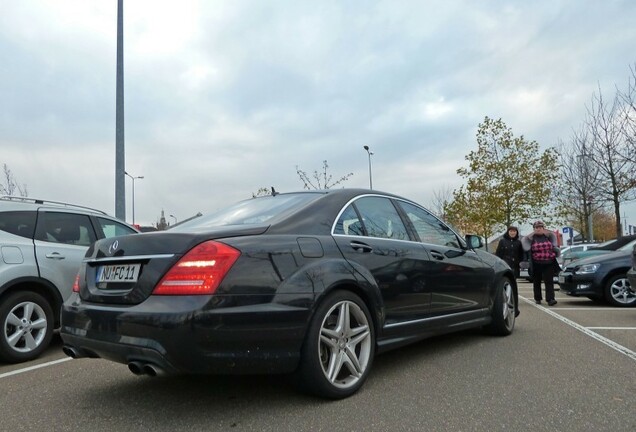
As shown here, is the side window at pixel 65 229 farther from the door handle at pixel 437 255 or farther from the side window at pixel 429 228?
the door handle at pixel 437 255

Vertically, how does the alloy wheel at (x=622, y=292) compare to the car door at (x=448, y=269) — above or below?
below

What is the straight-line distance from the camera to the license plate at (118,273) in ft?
10.5

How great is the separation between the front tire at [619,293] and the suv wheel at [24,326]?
28.1ft

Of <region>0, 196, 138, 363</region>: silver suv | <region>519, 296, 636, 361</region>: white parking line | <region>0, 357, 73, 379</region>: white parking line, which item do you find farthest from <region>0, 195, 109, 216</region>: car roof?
<region>519, 296, 636, 361</region>: white parking line

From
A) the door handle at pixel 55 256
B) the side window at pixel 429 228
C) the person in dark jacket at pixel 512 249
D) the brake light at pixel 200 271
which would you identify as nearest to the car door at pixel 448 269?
the side window at pixel 429 228

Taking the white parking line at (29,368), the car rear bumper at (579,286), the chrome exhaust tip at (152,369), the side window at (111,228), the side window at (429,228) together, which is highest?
the side window at (111,228)

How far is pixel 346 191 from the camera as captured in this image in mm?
4188

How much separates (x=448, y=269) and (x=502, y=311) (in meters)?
1.29

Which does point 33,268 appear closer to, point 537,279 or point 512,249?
point 537,279

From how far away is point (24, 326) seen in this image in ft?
16.4

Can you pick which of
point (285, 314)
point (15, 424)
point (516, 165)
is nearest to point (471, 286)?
point (285, 314)

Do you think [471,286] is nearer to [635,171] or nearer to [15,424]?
[15,424]

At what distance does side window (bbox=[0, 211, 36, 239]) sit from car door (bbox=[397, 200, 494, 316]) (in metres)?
3.73

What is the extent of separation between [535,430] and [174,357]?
79.7 inches
